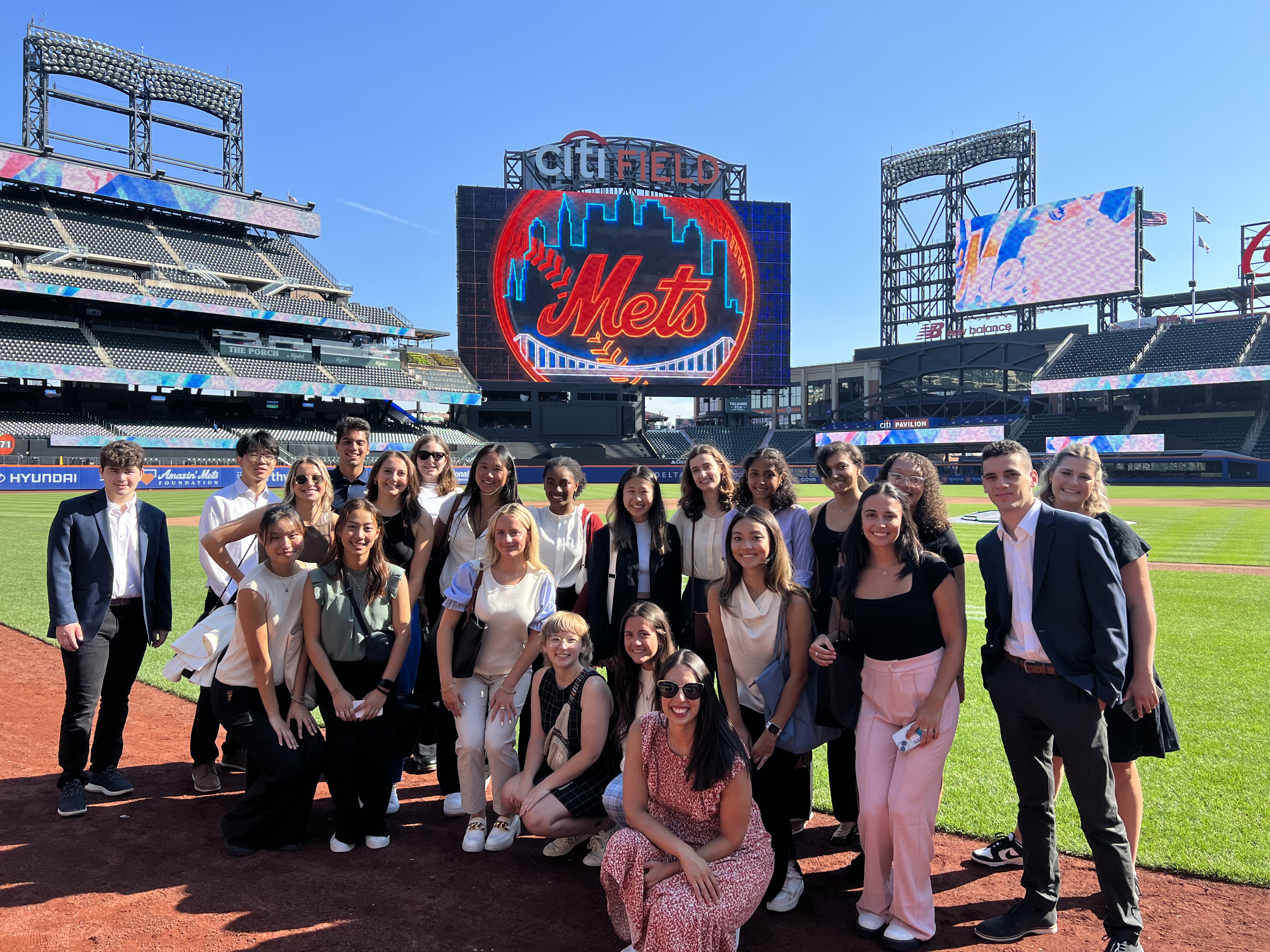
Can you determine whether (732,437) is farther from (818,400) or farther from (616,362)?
(818,400)

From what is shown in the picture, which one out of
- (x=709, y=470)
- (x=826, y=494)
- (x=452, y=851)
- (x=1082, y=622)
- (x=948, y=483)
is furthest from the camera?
(x=948, y=483)

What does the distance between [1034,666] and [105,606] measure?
207 inches

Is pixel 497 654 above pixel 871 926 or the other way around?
above

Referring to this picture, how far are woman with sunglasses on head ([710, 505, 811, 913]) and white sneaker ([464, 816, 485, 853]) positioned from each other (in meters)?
1.56

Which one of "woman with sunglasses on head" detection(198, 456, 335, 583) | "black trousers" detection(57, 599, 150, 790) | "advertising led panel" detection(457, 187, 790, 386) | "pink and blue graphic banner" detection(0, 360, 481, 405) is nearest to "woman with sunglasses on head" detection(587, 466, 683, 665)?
"woman with sunglasses on head" detection(198, 456, 335, 583)

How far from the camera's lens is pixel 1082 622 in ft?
11.4

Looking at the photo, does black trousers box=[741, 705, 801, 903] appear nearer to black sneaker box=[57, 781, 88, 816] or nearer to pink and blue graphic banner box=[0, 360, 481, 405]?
black sneaker box=[57, 781, 88, 816]

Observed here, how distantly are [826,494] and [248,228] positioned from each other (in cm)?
4233

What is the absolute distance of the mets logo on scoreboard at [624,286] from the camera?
165 ft

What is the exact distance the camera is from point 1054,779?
3.74 metres

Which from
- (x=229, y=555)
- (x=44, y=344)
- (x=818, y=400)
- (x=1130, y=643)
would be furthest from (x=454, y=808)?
(x=818, y=400)

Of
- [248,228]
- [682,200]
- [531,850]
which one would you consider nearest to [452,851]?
[531,850]

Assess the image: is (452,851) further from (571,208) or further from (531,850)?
(571,208)

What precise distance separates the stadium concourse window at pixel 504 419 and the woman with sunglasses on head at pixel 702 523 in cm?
4996
